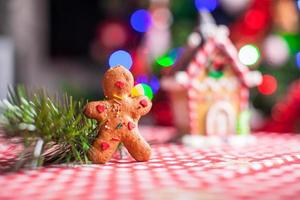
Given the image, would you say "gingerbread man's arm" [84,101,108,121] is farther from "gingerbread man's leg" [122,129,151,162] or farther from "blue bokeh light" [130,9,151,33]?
"blue bokeh light" [130,9,151,33]

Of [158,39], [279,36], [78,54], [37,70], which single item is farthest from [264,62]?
[37,70]

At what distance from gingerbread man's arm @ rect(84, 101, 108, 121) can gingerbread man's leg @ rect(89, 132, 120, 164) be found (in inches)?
1.3

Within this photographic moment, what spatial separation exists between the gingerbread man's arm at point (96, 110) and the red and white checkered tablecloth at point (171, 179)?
89mm

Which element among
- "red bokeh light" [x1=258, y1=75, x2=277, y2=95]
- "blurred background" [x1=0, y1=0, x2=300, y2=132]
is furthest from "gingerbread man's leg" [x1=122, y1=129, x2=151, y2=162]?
"red bokeh light" [x1=258, y1=75, x2=277, y2=95]

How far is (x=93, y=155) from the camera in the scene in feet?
3.19

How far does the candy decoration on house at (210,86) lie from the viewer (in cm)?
141

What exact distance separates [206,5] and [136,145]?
6.18ft

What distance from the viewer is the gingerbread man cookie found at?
38.5 inches

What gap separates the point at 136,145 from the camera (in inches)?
39.3

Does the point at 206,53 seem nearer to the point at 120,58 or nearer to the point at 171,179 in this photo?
the point at 171,179

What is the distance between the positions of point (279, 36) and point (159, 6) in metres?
0.66

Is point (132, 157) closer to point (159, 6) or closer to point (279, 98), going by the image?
point (279, 98)

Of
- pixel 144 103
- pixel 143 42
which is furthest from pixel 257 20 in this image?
pixel 144 103

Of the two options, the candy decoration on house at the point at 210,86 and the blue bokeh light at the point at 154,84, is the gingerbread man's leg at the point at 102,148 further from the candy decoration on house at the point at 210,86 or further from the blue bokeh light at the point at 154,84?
the blue bokeh light at the point at 154,84
